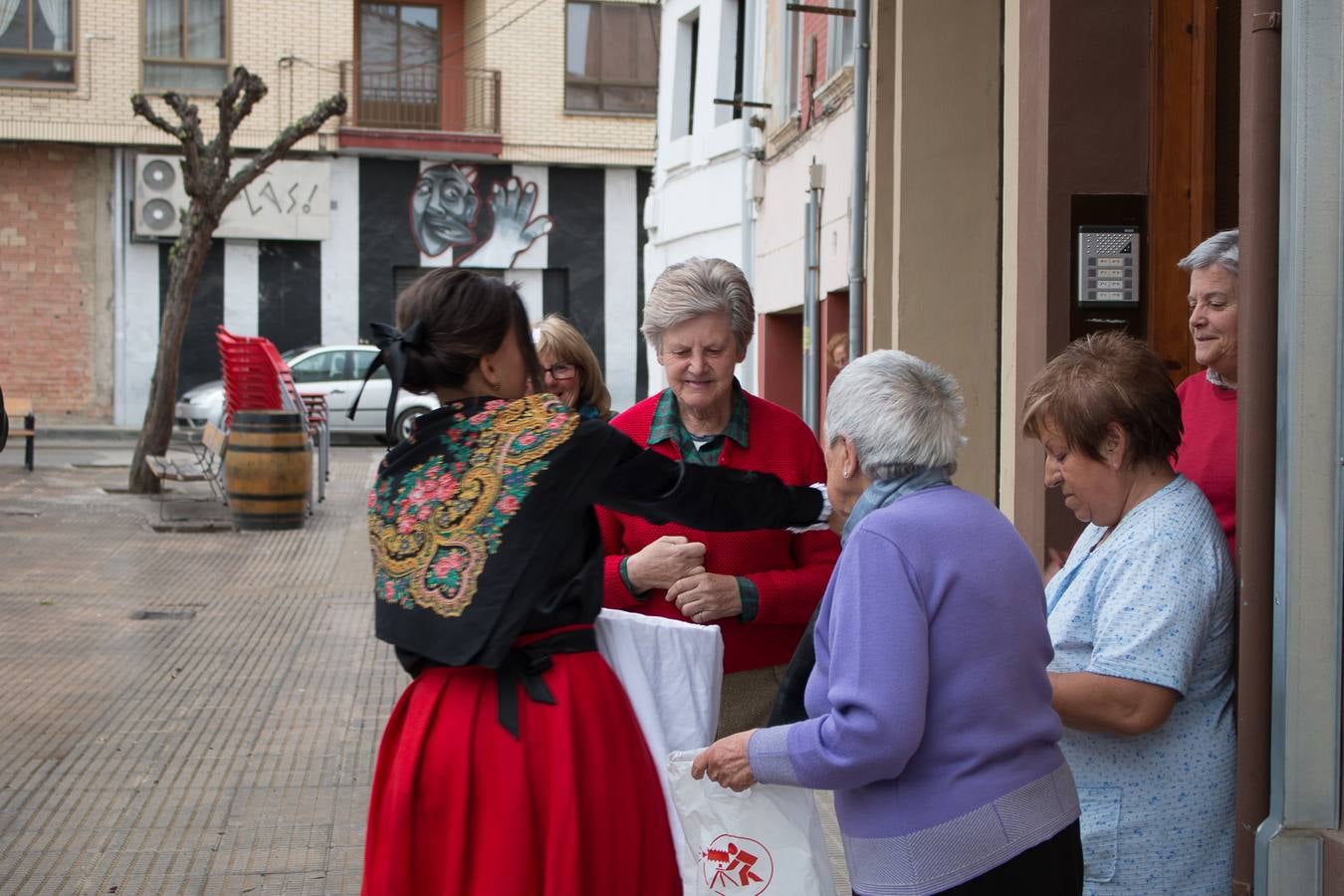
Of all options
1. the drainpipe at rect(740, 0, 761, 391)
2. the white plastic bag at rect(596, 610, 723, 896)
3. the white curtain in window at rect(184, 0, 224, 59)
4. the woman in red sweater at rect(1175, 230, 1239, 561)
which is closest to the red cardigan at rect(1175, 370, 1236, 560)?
the woman in red sweater at rect(1175, 230, 1239, 561)

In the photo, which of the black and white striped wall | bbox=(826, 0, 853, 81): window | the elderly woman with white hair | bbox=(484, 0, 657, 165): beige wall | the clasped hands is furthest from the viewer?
bbox=(484, 0, 657, 165): beige wall

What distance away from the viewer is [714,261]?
3447 mm

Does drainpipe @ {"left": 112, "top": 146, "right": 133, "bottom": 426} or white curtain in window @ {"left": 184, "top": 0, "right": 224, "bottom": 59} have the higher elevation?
white curtain in window @ {"left": 184, "top": 0, "right": 224, "bottom": 59}

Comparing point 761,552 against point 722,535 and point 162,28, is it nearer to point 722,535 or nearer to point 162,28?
point 722,535

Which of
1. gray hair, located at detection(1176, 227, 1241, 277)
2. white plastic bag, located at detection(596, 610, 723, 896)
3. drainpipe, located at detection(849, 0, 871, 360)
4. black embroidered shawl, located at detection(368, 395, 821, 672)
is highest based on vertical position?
drainpipe, located at detection(849, 0, 871, 360)

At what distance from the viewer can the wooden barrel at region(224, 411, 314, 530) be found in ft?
44.3

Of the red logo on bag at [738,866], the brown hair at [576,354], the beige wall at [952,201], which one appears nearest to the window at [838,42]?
the beige wall at [952,201]

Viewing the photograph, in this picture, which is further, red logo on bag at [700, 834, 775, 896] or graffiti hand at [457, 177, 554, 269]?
graffiti hand at [457, 177, 554, 269]

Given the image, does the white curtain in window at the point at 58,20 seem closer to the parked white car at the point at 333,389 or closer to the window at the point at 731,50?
the parked white car at the point at 333,389

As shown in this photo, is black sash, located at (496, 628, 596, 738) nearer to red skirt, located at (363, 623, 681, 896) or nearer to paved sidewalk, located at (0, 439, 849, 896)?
red skirt, located at (363, 623, 681, 896)

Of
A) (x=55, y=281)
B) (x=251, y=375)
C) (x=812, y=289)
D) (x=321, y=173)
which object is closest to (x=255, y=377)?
(x=251, y=375)

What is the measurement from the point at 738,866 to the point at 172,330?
47.9 ft

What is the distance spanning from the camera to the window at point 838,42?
10.5m

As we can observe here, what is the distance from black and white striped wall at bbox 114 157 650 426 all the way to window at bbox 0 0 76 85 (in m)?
3.38
